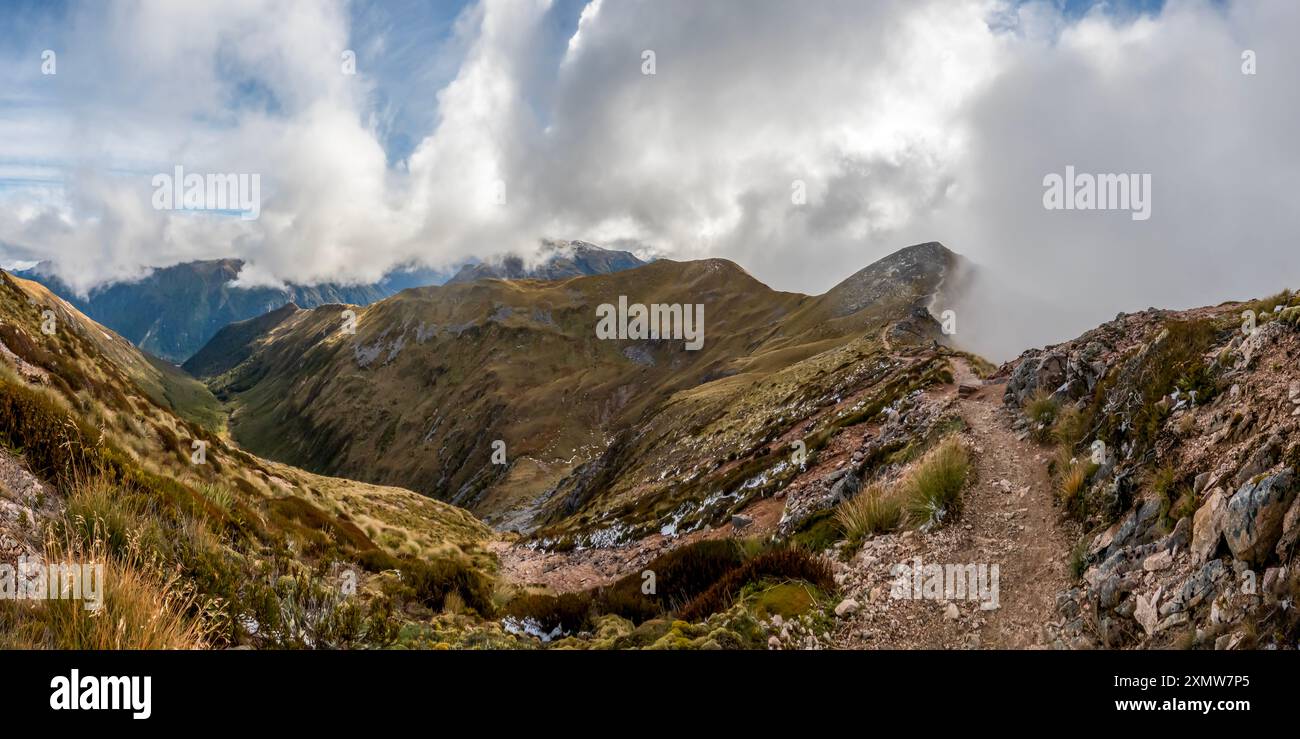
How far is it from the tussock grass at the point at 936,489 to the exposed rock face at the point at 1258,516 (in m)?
5.11

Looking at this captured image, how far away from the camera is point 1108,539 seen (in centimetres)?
851

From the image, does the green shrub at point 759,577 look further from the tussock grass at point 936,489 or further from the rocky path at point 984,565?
the tussock grass at point 936,489

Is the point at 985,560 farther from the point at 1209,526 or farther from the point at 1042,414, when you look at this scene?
the point at 1042,414

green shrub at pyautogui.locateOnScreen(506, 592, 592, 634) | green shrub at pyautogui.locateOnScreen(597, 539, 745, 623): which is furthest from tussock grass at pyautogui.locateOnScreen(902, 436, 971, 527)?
green shrub at pyautogui.locateOnScreen(506, 592, 592, 634)

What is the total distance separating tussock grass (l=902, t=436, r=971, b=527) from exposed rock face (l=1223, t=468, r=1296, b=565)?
5.11 meters

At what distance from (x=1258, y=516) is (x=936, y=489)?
583 centimetres

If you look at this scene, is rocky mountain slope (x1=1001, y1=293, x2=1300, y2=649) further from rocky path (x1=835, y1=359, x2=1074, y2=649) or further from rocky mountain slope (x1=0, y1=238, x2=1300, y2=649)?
rocky path (x1=835, y1=359, x2=1074, y2=649)

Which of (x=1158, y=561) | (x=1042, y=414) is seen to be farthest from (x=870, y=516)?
(x=1042, y=414)

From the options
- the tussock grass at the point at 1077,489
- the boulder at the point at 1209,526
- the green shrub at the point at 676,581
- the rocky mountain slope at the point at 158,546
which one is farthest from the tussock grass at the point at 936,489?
the rocky mountain slope at the point at 158,546

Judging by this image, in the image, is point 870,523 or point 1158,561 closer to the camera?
point 1158,561

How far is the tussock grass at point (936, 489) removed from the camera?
11.5 meters

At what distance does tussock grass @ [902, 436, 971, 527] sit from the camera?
1146 cm

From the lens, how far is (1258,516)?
6145mm
